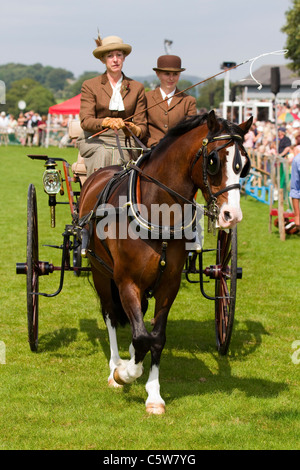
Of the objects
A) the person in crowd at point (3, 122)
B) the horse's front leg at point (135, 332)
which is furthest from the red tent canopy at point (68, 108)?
the horse's front leg at point (135, 332)

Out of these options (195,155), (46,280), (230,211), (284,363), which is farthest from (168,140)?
(46,280)

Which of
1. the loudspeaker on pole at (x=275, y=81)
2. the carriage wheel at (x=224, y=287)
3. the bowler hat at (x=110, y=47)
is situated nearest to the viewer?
the carriage wheel at (x=224, y=287)

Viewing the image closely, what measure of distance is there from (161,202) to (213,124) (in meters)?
0.70

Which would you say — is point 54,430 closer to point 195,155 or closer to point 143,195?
point 143,195

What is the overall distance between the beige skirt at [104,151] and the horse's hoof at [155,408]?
259cm

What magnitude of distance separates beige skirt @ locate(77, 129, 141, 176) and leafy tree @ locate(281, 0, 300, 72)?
52.2 m

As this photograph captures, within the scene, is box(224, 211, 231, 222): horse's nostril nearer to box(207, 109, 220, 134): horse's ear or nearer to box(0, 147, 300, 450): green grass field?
box(207, 109, 220, 134): horse's ear

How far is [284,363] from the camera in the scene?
628cm

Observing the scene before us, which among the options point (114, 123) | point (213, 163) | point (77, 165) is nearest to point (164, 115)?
point (114, 123)

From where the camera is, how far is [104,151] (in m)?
6.71

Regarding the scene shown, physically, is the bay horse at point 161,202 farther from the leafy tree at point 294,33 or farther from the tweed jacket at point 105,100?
the leafy tree at point 294,33

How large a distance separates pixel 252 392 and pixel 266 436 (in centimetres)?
92

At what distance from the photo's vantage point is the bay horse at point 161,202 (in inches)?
175

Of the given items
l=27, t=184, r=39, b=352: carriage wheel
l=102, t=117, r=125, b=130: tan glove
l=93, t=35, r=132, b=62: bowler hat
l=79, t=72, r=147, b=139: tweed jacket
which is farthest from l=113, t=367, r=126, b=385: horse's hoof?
l=93, t=35, r=132, b=62: bowler hat
